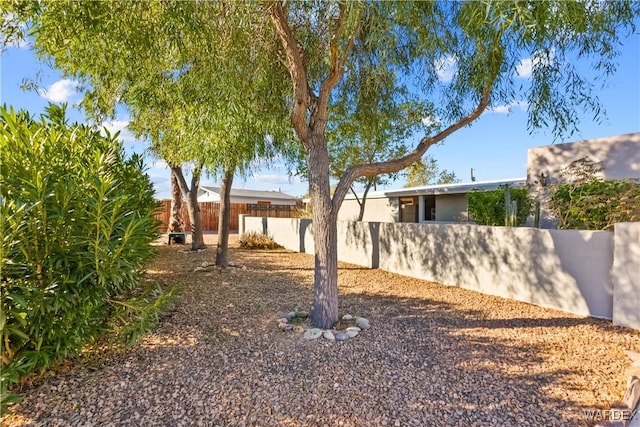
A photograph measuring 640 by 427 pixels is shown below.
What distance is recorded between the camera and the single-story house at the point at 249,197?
90.7 ft

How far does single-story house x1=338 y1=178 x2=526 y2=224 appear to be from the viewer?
1648cm

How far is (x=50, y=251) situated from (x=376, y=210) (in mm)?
18931

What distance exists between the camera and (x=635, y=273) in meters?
4.62

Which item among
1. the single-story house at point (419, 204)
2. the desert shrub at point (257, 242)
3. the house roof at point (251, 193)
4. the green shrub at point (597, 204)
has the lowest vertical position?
the desert shrub at point (257, 242)

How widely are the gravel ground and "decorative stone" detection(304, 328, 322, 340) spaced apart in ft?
0.31

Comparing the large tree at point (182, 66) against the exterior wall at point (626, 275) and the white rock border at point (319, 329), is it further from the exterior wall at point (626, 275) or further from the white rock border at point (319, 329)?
the exterior wall at point (626, 275)

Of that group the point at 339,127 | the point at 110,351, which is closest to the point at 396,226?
the point at 339,127

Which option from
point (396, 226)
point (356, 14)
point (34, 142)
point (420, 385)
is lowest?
point (420, 385)

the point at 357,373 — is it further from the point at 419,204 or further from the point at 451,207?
the point at 419,204

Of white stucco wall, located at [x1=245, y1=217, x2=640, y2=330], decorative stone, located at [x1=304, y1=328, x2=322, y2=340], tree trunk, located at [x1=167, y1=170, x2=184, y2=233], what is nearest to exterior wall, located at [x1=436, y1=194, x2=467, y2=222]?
white stucco wall, located at [x1=245, y1=217, x2=640, y2=330]

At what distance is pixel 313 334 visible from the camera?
4297mm

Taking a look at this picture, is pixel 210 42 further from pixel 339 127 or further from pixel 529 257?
pixel 529 257

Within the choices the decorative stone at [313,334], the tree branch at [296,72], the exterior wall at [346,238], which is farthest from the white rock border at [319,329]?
the exterior wall at [346,238]

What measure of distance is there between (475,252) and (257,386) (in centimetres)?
527
